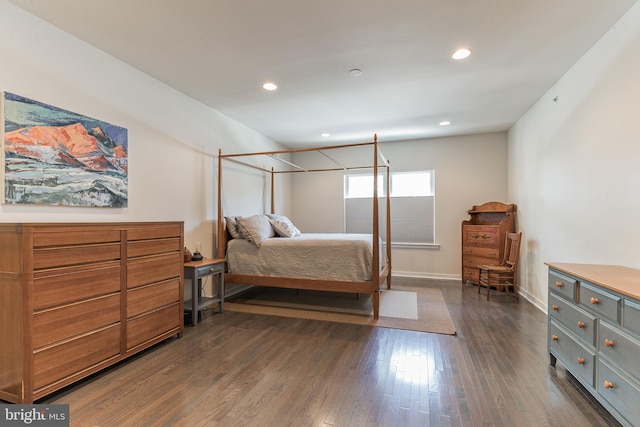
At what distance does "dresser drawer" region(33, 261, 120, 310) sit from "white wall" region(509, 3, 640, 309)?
149 inches

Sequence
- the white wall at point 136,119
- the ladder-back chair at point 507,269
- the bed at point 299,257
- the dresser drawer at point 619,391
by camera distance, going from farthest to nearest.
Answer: the ladder-back chair at point 507,269 < the bed at point 299,257 < the white wall at point 136,119 < the dresser drawer at point 619,391

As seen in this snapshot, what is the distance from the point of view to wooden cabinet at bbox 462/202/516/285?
457 cm

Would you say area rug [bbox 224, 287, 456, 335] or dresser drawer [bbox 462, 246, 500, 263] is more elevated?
dresser drawer [bbox 462, 246, 500, 263]

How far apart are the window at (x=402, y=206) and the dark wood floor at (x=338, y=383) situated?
106 inches

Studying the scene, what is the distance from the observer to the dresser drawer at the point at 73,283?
1.78 metres

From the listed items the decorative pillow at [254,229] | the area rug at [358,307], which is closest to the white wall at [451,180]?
the area rug at [358,307]

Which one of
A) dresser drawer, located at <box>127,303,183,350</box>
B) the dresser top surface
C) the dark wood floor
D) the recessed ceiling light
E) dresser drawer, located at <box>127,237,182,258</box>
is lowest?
the dark wood floor

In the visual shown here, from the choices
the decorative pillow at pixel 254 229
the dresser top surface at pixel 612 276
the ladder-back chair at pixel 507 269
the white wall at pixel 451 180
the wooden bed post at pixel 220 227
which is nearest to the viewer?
the dresser top surface at pixel 612 276

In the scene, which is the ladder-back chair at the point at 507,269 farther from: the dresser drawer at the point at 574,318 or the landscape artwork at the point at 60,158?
the landscape artwork at the point at 60,158

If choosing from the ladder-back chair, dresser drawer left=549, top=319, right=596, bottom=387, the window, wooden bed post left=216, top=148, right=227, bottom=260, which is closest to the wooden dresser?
wooden bed post left=216, top=148, right=227, bottom=260

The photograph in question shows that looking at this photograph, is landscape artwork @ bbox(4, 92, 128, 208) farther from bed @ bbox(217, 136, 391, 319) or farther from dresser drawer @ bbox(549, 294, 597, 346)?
dresser drawer @ bbox(549, 294, 597, 346)

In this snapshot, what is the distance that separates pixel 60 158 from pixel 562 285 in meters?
3.84

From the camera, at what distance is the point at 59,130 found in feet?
7.41

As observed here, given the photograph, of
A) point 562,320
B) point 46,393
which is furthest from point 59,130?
point 562,320
